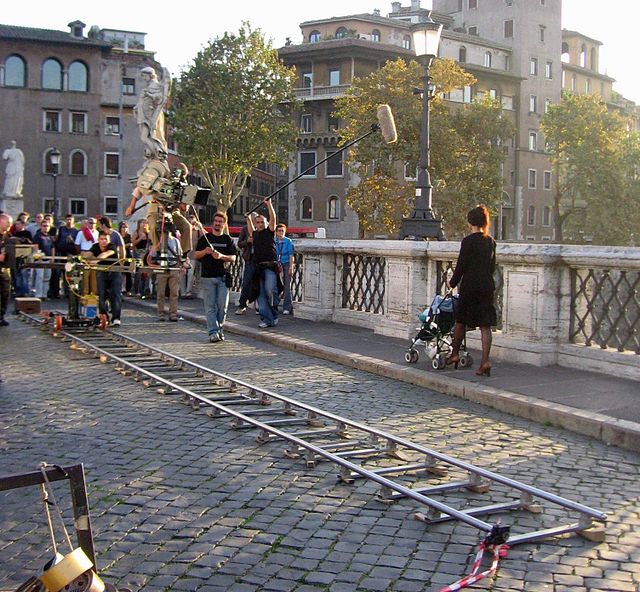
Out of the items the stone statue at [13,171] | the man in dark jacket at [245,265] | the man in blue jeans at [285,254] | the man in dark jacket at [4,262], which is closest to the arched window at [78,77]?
the stone statue at [13,171]

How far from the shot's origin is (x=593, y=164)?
66062mm

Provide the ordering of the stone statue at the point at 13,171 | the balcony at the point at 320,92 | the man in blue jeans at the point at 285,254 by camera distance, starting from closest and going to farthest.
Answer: the man in blue jeans at the point at 285,254
the stone statue at the point at 13,171
the balcony at the point at 320,92

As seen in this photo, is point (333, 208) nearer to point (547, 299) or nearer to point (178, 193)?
point (178, 193)

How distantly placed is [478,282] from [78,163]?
203 ft

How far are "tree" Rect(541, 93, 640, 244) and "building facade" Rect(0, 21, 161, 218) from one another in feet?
97.6

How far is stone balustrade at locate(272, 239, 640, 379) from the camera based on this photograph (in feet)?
33.9

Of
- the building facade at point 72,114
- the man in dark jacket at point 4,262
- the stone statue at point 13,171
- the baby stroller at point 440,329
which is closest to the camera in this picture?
the baby stroller at point 440,329

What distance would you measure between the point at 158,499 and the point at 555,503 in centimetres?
228

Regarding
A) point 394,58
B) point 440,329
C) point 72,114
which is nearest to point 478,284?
point 440,329

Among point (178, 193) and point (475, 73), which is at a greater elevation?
point (475, 73)

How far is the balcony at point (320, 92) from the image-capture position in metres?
72.2

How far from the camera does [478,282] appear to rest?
10.3 meters

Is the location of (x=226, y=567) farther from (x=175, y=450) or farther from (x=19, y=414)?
(x=19, y=414)

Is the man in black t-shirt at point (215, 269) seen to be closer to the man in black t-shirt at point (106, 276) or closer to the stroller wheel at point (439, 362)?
the man in black t-shirt at point (106, 276)
